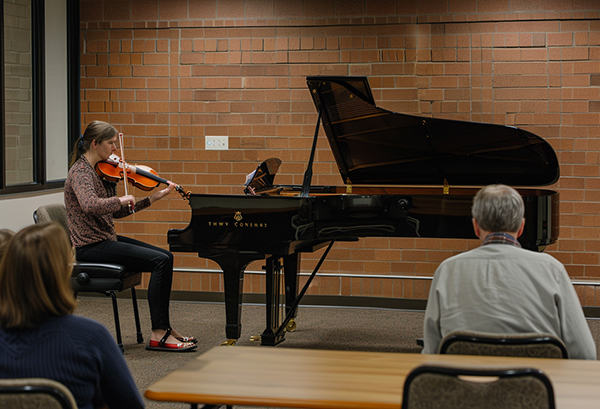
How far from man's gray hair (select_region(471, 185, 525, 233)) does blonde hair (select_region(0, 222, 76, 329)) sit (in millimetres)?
1213

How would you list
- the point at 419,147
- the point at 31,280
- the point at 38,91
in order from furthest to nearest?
the point at 38,91 < the point at 419,147 < the point at 31,280

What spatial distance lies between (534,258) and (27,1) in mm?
4320

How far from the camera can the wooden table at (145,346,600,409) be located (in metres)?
1.32

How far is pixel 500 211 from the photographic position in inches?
73.8

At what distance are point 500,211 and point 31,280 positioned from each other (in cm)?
130

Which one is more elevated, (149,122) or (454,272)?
(149,122)

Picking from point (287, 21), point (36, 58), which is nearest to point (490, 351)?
point (287, 21)

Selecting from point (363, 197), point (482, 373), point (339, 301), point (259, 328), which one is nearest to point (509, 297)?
point (482, 373)

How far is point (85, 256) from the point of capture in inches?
143

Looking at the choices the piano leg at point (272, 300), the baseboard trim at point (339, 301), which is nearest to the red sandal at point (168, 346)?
the piano leg at point (272, 300)

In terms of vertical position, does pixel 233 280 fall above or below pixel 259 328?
above

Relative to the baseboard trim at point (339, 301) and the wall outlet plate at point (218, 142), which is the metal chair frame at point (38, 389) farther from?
the wall outlet plate at point (218, 142)

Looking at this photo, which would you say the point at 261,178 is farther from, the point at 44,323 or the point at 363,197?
the point at 44,323

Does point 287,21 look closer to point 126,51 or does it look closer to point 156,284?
point 126,51
